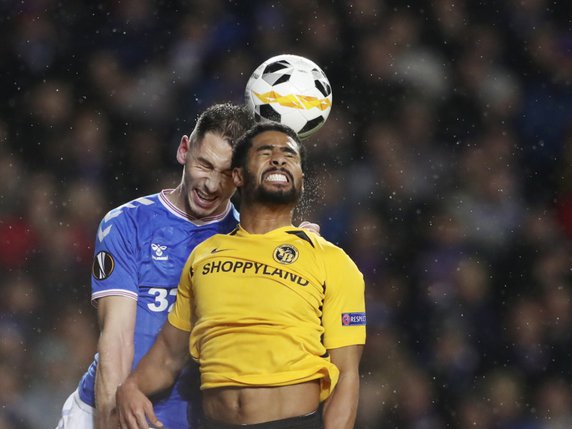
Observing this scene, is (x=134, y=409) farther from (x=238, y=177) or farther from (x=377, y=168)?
(x=377, y=168)

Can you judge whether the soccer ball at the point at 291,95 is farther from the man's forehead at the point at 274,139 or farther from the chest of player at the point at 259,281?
the chest of player at the point at 259,281

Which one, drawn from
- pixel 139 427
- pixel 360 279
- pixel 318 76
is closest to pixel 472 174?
pixel 318 76

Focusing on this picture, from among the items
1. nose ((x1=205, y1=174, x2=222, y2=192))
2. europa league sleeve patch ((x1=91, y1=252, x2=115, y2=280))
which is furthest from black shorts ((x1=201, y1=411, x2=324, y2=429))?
nose ((x1=205, y1=174, x2=222, y2=192))

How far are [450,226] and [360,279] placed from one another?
2738 millimetres

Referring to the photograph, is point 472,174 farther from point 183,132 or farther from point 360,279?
point 360,279

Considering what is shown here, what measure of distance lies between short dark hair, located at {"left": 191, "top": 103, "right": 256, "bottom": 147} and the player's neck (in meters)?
0.46

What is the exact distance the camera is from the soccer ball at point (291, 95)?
347 centimetres

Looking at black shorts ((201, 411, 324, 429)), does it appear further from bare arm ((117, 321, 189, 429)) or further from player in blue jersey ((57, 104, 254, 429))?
player in blue jersey ((57, 104, 254, 429))

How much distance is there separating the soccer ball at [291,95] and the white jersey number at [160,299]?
0.71 meters

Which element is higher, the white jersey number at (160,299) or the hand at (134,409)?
the white jersey number at (160,299)

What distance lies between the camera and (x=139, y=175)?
18.2 ft

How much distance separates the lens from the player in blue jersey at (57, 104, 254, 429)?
126 inches

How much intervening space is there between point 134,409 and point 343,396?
0.62m

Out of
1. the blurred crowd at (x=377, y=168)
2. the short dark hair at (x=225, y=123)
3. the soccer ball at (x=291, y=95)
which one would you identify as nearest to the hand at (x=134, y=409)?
→ the short dark hair at (x=225, y=123)
